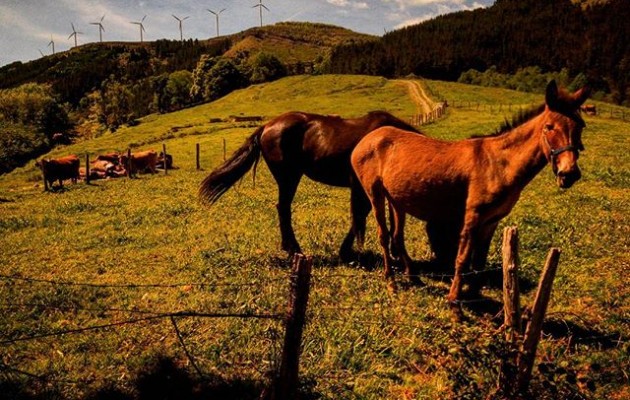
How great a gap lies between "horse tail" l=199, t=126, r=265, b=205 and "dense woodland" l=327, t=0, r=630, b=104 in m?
131

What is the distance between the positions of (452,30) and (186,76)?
113 metres

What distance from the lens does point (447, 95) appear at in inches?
3182

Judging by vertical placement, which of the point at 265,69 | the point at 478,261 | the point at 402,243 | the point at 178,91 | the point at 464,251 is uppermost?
the point at 265,69

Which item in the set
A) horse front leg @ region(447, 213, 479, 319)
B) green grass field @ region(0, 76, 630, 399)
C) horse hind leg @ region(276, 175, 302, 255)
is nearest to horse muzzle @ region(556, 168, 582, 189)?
horse front leg @ region(447, 213, 479, 319)

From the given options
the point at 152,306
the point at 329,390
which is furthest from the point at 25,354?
the point at 329,390

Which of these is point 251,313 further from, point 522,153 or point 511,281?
point 522,153

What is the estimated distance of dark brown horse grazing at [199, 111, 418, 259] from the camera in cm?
957

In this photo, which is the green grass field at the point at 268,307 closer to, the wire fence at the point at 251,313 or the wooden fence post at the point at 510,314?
the wire fence at the point at 251,313

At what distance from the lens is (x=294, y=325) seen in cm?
427

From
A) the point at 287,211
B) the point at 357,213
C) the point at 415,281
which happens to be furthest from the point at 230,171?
the point at 415,281

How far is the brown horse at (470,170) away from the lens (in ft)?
19.0

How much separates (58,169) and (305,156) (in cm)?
2184

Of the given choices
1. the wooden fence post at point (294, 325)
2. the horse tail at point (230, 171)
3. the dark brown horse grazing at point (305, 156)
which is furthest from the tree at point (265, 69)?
the wooden fence post at point (294, 325)

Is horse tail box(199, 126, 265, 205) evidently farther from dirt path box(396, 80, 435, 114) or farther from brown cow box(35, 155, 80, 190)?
dirt path box(396, 80, 435, 114)
